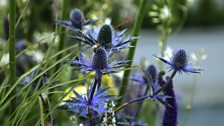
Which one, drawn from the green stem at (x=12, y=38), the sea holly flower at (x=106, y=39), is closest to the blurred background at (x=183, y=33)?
the green stem at (x=12, y=38)

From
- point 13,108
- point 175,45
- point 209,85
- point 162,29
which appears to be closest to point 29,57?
point 162,29

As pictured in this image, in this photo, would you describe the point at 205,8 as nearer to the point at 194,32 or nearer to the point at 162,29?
the point at 194,32

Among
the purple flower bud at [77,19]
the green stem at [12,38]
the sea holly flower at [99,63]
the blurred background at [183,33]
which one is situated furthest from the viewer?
the blurred background at [183,33]

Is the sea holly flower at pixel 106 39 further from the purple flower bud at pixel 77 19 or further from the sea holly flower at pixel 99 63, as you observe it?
the purple flower bud at pixel 77 19


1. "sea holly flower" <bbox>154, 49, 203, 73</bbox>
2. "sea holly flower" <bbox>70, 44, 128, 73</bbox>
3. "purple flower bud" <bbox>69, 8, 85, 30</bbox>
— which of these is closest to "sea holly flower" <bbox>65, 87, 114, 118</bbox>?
"sea holly flower" <bbox>70, 44, 128, 73</bbox>

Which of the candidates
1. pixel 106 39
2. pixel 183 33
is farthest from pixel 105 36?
pixel 183 33

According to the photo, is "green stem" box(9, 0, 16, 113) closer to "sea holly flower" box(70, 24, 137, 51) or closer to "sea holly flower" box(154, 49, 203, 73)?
"sea holly flower" box(70, 24, 137, 51)
